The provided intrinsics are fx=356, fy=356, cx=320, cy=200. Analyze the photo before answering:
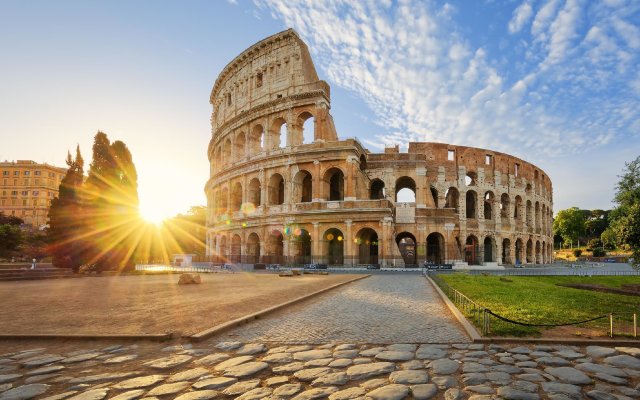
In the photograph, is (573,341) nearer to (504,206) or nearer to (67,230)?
(67,230)

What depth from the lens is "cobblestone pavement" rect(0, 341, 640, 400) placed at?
3.61 m

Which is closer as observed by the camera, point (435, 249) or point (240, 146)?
point (435, 249)

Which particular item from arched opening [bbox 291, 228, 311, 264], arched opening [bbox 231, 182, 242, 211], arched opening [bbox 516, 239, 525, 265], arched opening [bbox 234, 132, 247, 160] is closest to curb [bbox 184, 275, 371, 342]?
arched opening [bbox 291, 228, 311, 264]

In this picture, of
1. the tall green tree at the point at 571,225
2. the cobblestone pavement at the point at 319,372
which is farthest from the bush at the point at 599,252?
the cobblestone pavement at the point at 319,372

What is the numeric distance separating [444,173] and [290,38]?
2198 centimetres

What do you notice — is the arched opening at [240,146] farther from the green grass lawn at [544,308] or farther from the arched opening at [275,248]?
the green grass lawn at [544,308]

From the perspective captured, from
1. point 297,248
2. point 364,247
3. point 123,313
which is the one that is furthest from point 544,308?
point 297,248

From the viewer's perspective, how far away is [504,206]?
147ft

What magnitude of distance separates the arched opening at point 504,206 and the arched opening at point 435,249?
1105 centimetres

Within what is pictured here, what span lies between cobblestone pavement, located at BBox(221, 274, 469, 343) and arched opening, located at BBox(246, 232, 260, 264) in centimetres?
2564

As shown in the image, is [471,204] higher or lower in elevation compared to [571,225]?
higher

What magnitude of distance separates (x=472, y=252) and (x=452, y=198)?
660 cm

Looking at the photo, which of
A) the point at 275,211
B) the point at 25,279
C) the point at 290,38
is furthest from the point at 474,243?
the point at 25,279

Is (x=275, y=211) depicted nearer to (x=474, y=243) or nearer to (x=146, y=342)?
(x=474, y=243)
